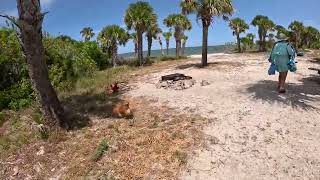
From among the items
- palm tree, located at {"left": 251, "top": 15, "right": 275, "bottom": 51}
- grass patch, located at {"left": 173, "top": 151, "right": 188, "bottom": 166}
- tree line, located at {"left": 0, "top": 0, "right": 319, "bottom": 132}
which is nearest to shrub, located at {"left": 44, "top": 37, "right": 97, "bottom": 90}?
tree line, located at {"left": 0, "top": 0, "right": 319, "bottom": 132}

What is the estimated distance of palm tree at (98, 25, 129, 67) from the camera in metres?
37.8

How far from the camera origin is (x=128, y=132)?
34.3ft

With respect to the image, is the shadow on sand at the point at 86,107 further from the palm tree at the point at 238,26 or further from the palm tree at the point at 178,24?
the palm tree at the point at 238,26

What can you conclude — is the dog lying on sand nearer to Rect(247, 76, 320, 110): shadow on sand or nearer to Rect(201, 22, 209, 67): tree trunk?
Rect(247, 76, 320, 110): shadow on sand

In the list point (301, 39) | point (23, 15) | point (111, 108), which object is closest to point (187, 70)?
point (111, 108)

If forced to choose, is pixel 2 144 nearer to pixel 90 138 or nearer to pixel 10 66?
pixel 90 138

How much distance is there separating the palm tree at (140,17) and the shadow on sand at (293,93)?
650 inches

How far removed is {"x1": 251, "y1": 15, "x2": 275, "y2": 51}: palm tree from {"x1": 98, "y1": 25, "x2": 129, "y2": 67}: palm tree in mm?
16998

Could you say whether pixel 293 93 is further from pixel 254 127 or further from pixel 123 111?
pixel 123 111

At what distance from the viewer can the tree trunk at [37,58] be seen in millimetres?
10328

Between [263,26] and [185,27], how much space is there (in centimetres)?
969

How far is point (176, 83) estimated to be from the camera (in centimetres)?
1532

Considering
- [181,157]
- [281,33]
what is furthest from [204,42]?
[181,157]

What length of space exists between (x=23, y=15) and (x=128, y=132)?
13.0 feet
